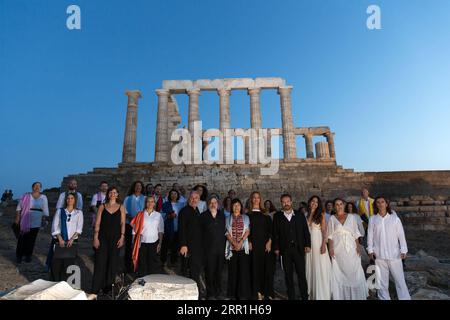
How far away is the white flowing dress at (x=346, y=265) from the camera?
5930 millimetres

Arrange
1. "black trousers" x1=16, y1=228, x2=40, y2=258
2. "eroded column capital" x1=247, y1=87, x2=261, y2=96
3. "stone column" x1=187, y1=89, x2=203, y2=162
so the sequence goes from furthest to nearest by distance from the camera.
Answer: "eroded column capital" x1=247, y1=87, x2=261, y2=96
"stone column" x1=187, y1=89, x2=203, y2=162
"black trousers" x1=16, y1=228, x2=40, y2=258

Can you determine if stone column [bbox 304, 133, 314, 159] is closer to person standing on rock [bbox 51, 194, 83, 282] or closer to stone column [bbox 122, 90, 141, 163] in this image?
stone column [bbox 122, 90, 141, 163]

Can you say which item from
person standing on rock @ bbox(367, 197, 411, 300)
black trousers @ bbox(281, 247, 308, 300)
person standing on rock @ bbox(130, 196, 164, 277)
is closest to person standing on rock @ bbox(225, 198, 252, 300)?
black trousers @ bbox(281, 247, 308, 300)

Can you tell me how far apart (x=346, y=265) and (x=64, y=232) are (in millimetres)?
5904

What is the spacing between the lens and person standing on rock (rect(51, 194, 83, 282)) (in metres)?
6.04

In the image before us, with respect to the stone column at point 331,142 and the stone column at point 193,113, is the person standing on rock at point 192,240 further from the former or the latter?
the stone column at point 331,142

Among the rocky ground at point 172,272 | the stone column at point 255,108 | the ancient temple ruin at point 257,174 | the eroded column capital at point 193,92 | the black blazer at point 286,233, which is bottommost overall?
the rocky ground at point 172,272

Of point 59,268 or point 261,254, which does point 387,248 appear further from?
point 59,268

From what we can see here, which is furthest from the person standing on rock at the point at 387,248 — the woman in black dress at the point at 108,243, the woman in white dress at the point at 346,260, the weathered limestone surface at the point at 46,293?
the weathered limestone surface at the point at 46,293

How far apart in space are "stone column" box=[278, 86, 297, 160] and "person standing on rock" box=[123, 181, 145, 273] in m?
18.3

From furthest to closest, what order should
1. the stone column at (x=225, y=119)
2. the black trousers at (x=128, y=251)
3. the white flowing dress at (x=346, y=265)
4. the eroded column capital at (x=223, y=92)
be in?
the eroded column capital at (x=223, y=92)
the stone column at (x=225, y=119)
the black trousers at (x=128, y=251)
the white flowing dress at (x=346, y=265)

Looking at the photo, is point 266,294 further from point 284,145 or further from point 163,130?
point 163,130

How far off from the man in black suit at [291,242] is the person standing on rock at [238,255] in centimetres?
66
